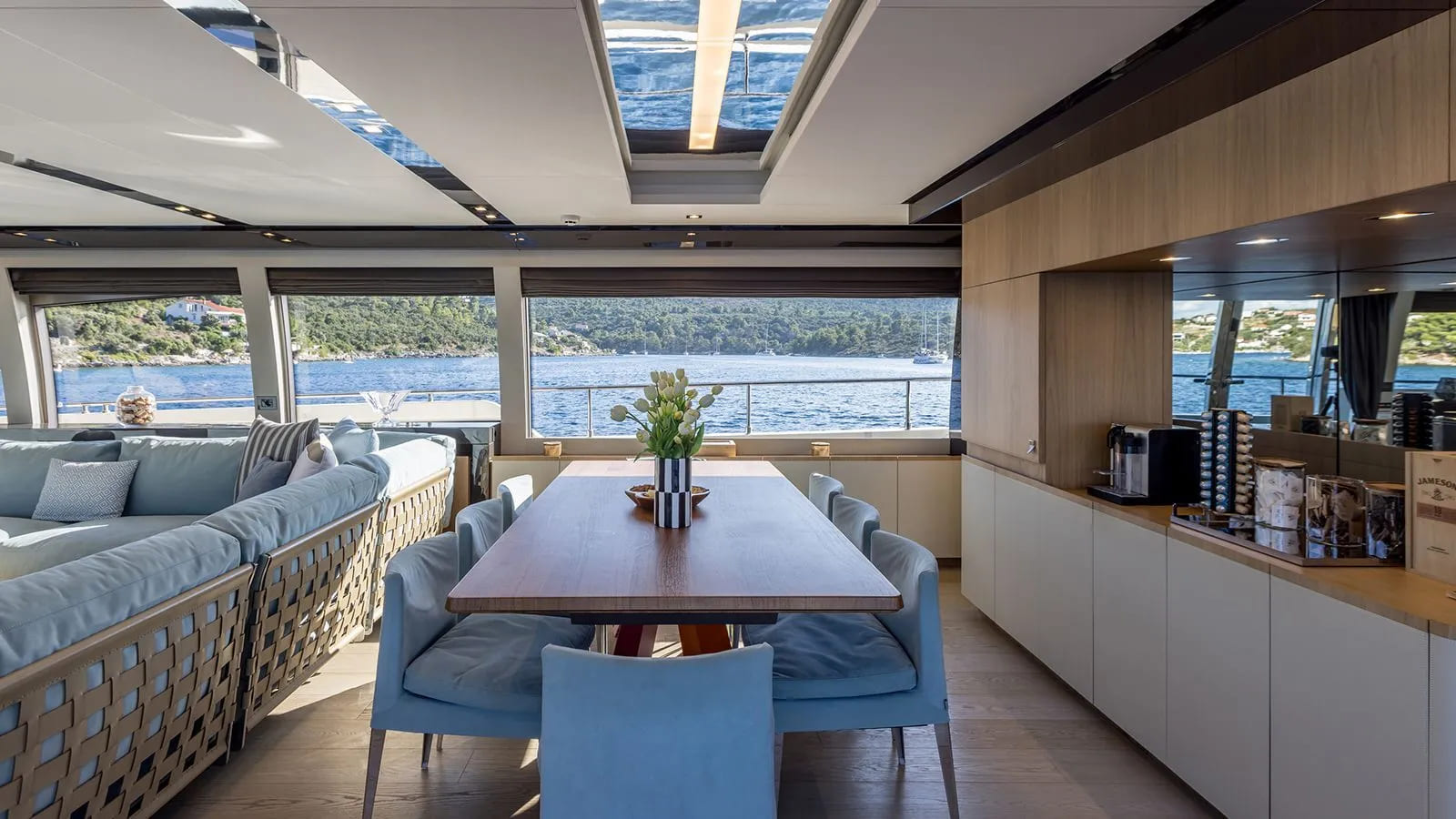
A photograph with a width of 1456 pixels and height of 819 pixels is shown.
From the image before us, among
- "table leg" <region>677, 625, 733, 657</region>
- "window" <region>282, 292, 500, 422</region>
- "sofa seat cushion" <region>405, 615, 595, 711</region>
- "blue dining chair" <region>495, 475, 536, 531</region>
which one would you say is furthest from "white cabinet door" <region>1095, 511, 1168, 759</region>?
"window" <region>282, 292, 500, 422</region>

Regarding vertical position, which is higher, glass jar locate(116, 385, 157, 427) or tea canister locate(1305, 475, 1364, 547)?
glass jar locate(116, 385, 157, 427)

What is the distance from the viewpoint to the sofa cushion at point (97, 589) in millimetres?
1741

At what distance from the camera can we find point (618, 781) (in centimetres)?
173

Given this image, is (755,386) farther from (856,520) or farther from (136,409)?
(136,409)

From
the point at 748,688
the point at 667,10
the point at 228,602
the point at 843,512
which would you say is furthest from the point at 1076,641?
the point at 228,602

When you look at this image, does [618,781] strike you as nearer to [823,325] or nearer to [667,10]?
[667,10]

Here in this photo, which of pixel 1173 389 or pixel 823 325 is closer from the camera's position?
pixel 1173 389

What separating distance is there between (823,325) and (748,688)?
5.06 meters

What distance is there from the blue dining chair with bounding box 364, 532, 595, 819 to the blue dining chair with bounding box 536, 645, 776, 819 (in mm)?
435

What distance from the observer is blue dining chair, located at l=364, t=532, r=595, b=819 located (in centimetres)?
215

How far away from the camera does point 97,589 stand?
1968 mm

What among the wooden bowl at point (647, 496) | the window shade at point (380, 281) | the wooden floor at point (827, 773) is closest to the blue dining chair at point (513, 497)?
the wooden bowl at point (647, 496)

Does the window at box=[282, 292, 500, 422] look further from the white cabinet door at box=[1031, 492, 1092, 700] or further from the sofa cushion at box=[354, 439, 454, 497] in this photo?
the white cabinet door at box=[1031, 492, 1092, 700]

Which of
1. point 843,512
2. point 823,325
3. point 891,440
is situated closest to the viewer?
point 843,512
